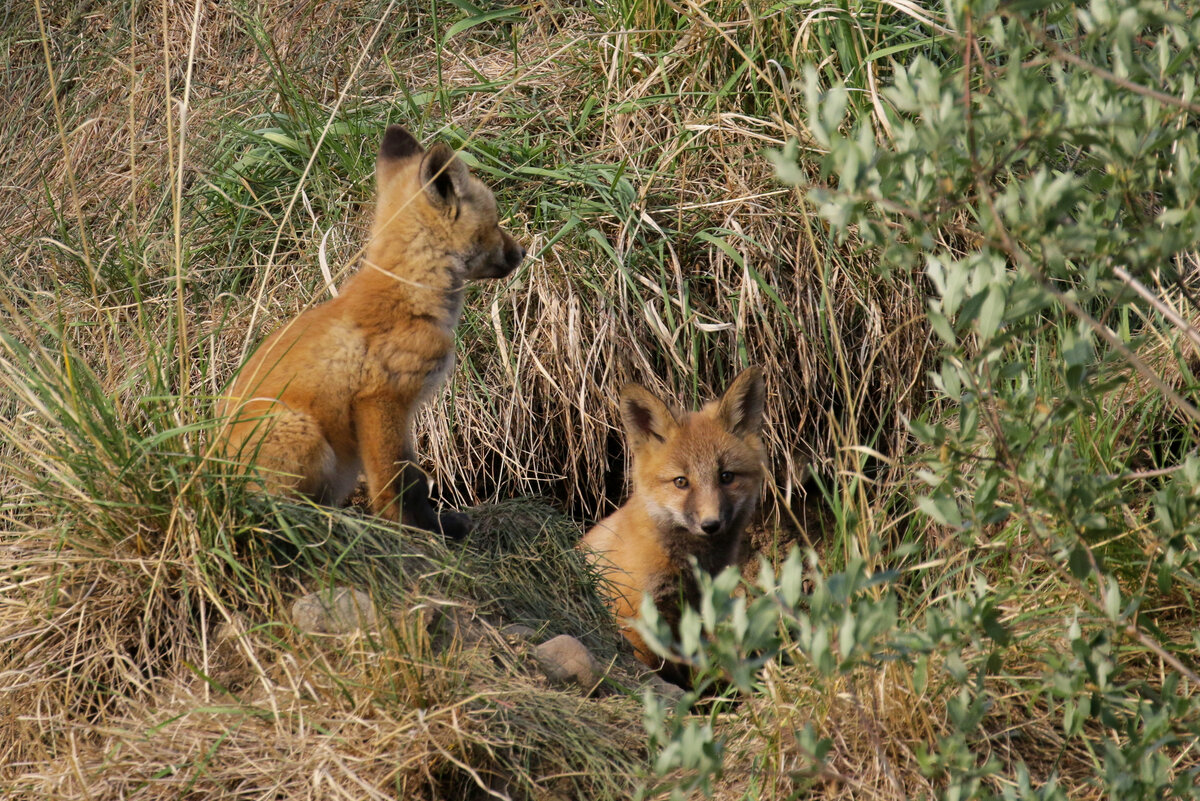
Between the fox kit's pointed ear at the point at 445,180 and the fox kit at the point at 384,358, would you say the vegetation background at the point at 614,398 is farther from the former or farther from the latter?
the fox kit's pointed ear at the point at 445,180

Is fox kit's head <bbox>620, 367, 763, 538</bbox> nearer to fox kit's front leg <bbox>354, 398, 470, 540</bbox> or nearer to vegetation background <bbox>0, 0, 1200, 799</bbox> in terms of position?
vegetation background <bbox>0, 0, 1200, 799</bbox>

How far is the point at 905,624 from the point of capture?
3076 mm

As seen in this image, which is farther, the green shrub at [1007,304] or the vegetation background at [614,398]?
the vegetation background at [614,398]

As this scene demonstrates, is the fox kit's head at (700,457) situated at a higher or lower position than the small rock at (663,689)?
higher

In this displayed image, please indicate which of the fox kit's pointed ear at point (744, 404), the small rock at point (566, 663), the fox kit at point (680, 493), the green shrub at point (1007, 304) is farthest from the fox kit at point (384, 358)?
the green shrub at point (1007, 304)

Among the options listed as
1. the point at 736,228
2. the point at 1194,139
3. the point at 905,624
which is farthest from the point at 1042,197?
the point at 736,228

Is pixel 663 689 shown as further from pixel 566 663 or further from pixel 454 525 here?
pixel 454 525

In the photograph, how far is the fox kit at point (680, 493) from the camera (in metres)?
4.23

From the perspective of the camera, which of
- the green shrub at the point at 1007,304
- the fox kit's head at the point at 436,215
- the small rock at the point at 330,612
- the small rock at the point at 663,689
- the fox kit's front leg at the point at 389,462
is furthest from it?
the fox kit's head at the point at 436,215

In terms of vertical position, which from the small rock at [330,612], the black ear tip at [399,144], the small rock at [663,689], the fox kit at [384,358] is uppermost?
the black ear tip at [399,144]

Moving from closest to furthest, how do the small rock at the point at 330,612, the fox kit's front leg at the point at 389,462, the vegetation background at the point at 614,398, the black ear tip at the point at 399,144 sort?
the vegetation background at the point at 614,398, the small rock at the point at 330,612, the fox kit's front leg at the point at 389,462, the black ear tip at the point at 399,144

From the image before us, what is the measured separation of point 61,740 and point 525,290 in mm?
2664

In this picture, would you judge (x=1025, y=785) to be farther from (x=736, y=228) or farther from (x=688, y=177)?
(x=688, y=177)

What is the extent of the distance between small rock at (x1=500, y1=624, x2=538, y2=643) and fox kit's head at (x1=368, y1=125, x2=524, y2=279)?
1198 millimetres
